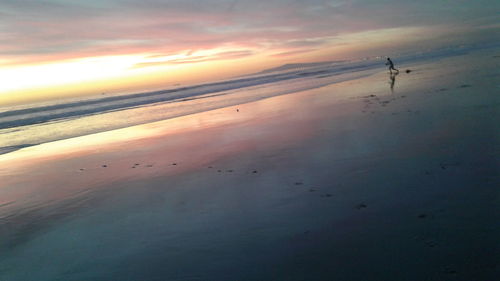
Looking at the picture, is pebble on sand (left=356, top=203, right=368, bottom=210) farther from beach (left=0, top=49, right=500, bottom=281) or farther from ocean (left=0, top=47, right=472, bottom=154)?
ocean (left=0, top=47, right=472, bottom=154)

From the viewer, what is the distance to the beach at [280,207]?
3.95 metres

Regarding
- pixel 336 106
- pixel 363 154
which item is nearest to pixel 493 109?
pixel 363 154

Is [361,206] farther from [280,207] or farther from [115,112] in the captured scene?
[115,112]

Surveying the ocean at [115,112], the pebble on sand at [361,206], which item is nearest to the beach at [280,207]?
the pebble on sand at [361,206]

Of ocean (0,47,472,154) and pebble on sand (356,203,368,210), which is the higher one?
ocean (0,47,472,154)

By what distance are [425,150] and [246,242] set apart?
17.1 ft

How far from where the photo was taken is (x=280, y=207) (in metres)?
5.60

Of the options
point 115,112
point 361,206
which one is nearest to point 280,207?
point 361,206

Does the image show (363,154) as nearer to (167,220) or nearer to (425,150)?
(425,150)

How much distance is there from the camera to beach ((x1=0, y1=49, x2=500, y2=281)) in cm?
395

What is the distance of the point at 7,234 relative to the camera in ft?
19.6

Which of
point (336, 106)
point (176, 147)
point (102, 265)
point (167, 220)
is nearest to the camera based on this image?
point (102, 265)

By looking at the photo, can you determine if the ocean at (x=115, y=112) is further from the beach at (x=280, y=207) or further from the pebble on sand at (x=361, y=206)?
the pebble on sand at (x=361, y=206)

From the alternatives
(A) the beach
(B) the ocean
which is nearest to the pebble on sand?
(A) the beach
